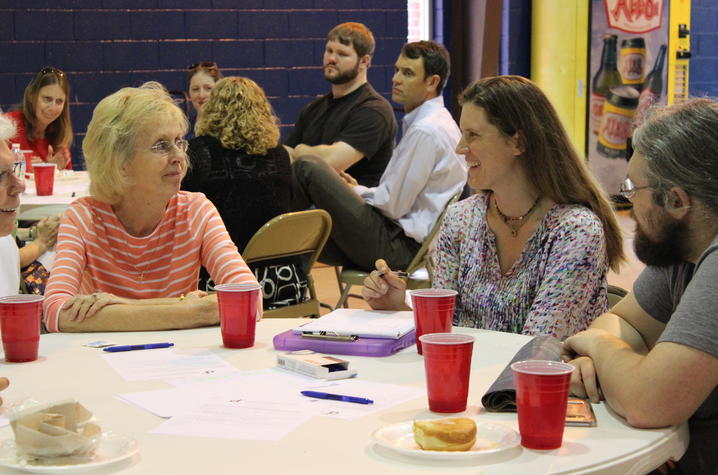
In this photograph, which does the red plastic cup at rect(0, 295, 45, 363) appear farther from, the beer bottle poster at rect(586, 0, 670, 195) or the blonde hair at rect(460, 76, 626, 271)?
the beer bottle poster at rect(586, 0, 670, 195)

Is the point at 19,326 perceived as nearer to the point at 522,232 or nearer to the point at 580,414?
the point at 580,414

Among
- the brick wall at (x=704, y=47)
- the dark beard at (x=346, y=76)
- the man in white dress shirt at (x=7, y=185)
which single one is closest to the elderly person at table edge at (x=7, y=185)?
the man in white dress shirt at (x=7, y=185)

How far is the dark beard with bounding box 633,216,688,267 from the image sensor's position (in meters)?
1.76

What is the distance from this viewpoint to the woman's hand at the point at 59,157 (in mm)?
5770

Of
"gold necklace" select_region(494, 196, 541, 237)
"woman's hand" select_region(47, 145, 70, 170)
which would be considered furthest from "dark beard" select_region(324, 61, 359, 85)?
"gold necklace" select_region(494, 196, 541, 237)

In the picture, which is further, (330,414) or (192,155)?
(192,155)

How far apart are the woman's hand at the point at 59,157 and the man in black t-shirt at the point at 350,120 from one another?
4.64 feet

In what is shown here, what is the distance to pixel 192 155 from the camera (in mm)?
4031

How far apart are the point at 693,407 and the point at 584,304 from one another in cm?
82

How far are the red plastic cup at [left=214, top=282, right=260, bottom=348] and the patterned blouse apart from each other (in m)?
0.69

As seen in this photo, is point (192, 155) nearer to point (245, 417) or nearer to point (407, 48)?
point (407, 48)

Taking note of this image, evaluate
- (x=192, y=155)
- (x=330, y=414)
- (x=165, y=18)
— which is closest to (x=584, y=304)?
(x=330, y=414)

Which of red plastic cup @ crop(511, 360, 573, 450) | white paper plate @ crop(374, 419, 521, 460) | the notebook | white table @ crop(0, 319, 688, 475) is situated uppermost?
red plastic cup @ crop(511, 360, 573, 450)

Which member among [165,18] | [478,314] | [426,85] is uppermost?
[165,18]
